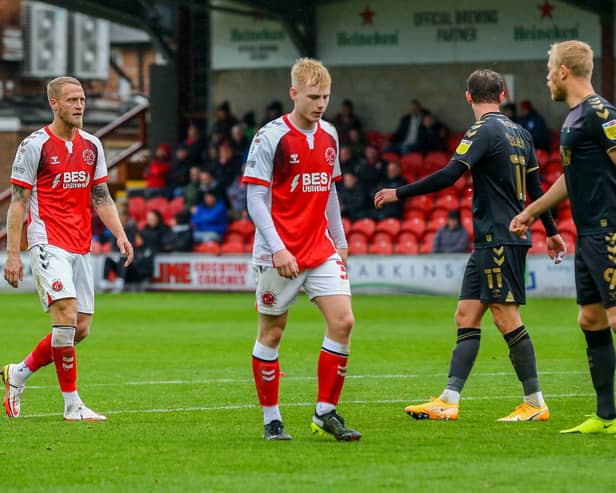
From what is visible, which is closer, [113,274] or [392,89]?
[113,274]

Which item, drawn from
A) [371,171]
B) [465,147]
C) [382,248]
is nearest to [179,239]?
[371,171]

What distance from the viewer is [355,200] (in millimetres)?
28109

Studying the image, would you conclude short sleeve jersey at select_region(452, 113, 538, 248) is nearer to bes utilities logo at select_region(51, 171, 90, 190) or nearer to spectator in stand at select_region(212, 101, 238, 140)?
bes utilities logo at select_region(51, 171, 90, 190)

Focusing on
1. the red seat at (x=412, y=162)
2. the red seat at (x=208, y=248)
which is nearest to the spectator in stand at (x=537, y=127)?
the red seat at (x=412, y=162)

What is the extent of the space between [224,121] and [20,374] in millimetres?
21960

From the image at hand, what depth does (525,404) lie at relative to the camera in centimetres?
903

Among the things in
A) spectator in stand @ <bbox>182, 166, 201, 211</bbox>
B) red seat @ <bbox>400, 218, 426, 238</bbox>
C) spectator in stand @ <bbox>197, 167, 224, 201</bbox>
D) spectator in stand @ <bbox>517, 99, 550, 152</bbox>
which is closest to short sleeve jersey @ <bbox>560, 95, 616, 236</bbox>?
red seat @ <bbox>400, 218, 426, 238</bbox>

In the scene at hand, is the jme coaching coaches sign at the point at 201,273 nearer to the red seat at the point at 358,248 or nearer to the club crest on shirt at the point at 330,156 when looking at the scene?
the red seat at the point at 358,248

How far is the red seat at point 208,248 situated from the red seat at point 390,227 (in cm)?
321

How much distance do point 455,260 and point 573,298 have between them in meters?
2.36

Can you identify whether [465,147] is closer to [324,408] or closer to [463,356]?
[463,356]

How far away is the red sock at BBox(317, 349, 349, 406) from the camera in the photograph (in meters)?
7.96

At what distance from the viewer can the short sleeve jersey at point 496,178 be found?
29.2ft

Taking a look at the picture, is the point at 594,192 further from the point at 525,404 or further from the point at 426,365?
the point at 426,365
